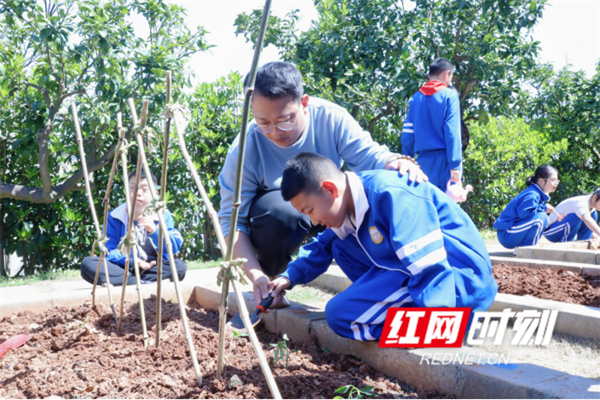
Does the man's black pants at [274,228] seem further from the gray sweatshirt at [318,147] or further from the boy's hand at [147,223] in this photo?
the boy's hand at [147,223]

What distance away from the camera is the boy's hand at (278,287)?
90.3 inches

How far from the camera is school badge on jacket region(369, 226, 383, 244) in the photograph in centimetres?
204

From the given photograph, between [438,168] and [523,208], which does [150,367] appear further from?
[523,208]

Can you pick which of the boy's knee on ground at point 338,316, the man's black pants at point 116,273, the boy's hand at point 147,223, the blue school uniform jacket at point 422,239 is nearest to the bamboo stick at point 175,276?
the boy's knee on ground at point 338,316

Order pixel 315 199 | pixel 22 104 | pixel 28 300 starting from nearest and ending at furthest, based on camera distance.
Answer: pixel 315 199 → pixel 28 300 → pixel 22 104

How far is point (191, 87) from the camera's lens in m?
5.04

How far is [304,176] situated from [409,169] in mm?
553

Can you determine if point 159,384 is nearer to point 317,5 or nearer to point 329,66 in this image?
point 329,66

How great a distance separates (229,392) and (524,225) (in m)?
4.72

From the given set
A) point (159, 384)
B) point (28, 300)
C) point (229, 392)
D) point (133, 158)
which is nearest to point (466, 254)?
point (229, 392)

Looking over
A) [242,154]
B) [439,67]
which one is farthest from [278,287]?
[439,67]

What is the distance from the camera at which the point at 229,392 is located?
5.32ft

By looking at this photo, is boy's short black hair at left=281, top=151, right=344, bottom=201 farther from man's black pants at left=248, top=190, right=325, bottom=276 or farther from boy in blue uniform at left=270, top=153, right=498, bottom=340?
man's black pants at left=248, top=190, right=325, bottom=276

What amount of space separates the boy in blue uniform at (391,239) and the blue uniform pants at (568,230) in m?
4.52
